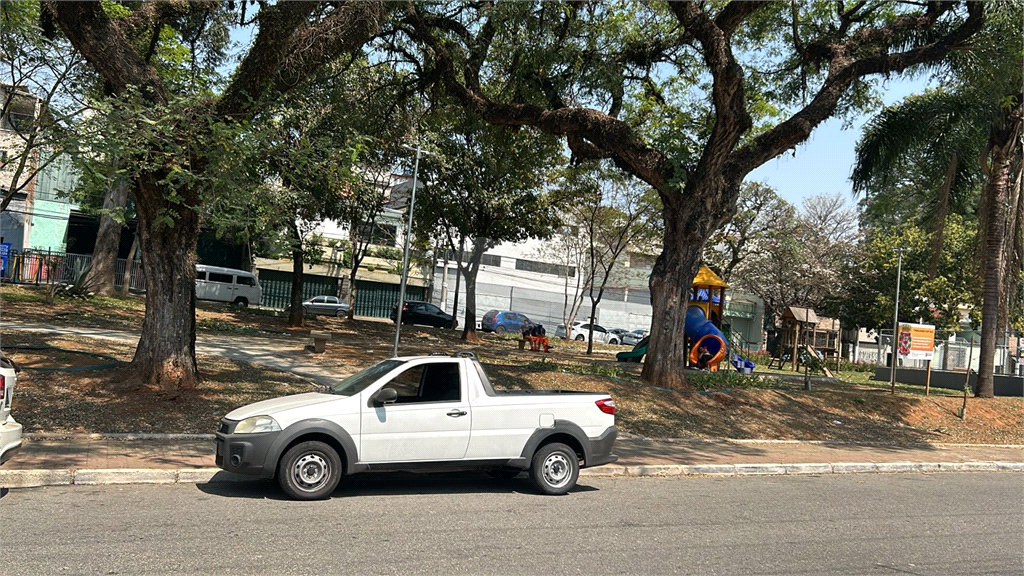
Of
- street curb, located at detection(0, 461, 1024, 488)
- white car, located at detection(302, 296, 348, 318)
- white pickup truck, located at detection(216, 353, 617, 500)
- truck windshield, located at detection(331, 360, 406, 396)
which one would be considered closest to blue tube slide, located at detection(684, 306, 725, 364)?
street curb, located at detection(0, 461, 1024, 488)

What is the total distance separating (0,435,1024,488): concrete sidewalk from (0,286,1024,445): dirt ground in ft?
1.95

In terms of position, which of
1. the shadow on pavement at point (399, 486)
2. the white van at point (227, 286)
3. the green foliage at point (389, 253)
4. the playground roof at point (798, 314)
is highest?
the green foliage at point (389, 253)

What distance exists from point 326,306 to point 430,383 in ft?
116

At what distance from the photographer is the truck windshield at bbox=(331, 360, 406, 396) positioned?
8.55 meters

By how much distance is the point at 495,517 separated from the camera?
7660 mm

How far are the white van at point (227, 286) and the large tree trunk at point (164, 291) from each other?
1112 inches

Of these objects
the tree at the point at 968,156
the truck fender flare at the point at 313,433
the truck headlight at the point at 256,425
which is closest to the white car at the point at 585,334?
the tree at the point at 968,156

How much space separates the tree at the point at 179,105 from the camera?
36.1ft

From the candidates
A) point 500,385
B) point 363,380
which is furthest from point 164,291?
point 500,385

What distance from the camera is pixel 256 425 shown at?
25.8 ft

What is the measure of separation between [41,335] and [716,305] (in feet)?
61.9

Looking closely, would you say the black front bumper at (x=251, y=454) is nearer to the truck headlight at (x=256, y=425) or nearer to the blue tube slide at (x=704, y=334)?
the truck headlight at (x=256, y=425)

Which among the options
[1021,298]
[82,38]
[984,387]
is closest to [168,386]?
[82,38]

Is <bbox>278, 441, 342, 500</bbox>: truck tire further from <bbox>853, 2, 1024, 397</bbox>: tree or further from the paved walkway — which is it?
<bbox>853, 2, 1024, 397</bbox>: tree
